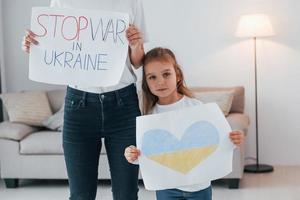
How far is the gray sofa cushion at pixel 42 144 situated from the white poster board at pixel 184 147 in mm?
2078

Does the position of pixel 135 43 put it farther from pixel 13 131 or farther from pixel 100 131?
pixel 13 131

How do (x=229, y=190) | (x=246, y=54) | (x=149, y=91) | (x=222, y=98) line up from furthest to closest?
(x=246, y=54) < (x=222, y=98) < (x=229, y=190) < (x=149, y=91)

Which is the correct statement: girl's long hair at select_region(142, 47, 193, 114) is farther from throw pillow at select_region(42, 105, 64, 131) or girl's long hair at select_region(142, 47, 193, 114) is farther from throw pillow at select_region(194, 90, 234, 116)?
throw pillow at select_region(42, 105, 64, 131)

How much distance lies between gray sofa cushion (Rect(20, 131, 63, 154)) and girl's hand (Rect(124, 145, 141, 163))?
2095 mm

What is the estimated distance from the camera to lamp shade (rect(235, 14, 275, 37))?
3932 millimetres

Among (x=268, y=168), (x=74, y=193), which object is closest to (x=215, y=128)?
(x=74, y=193)

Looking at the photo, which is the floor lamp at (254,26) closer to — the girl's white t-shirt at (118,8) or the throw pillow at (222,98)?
the throw pillow at (222,98)

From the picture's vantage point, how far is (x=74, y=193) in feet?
5.90

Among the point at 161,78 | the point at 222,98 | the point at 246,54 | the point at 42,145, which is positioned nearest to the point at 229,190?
the point at 222,98

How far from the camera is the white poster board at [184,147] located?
170 centimetres

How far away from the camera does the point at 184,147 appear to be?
1715mm

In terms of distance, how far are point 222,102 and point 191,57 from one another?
2.09 feet

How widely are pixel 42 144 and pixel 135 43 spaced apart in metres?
2.16

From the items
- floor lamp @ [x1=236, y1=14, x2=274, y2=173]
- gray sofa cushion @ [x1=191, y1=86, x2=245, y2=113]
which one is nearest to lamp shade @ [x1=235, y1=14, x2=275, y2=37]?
floor lamp @ [x1=236, y1=14, x2=274, y2=173]
